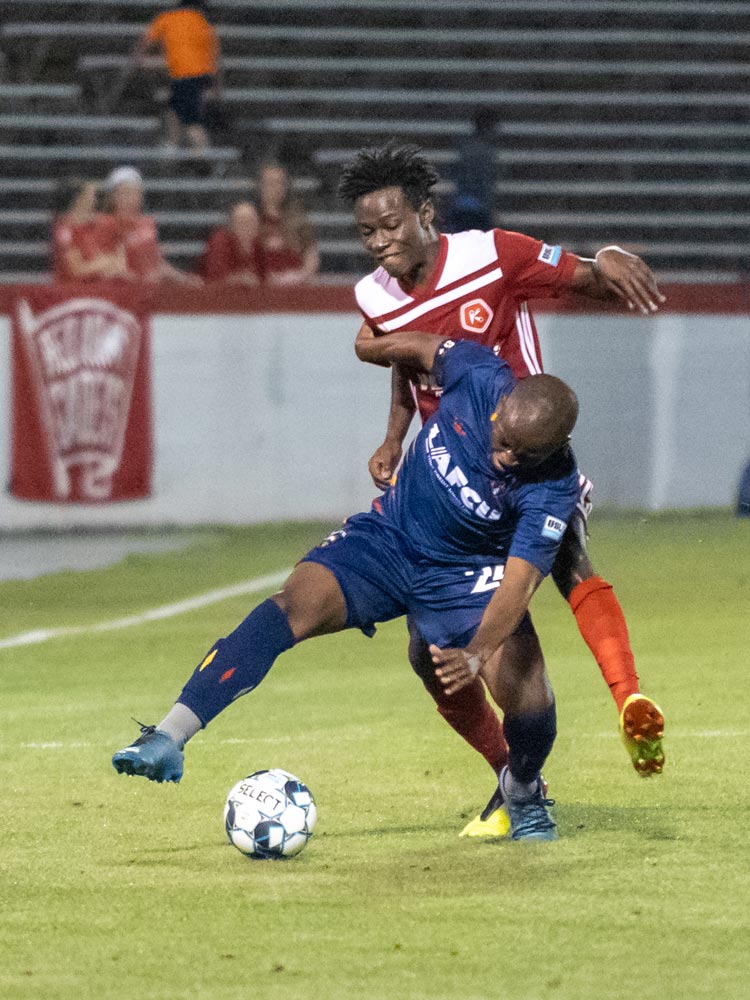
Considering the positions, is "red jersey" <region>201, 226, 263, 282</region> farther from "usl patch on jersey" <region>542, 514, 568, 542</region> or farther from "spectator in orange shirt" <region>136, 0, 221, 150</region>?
"usl patch on jersey" <region>542, 514, 568, 542</region>

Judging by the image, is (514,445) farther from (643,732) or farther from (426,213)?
(426,213)

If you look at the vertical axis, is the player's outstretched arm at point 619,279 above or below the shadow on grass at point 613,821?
above

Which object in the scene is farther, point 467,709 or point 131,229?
point 131,229

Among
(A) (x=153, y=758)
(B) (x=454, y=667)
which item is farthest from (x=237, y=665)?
(B) (x=454, y=667)

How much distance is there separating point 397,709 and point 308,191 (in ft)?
35.4

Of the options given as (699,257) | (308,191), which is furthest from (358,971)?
(699,257)

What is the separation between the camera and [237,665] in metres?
5.64

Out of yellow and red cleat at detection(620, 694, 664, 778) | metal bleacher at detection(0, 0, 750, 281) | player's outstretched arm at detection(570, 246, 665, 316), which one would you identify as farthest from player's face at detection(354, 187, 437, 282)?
metal bleacher at detection(0, 0, 750, 281)

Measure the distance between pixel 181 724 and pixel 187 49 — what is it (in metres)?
13.1

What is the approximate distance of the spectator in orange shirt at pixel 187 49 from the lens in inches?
701

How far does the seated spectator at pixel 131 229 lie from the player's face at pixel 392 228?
30.2 feet

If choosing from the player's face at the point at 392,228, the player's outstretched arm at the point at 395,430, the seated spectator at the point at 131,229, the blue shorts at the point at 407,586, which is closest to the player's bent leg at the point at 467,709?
the blue shorts at the point at 407,586

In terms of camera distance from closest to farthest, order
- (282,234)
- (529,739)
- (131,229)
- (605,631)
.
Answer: (529,739) → (605,631) → (131,229) → (282,234)

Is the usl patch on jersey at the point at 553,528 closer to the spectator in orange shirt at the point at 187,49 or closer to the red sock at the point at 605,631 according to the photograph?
the red sock at the point at 605,631
